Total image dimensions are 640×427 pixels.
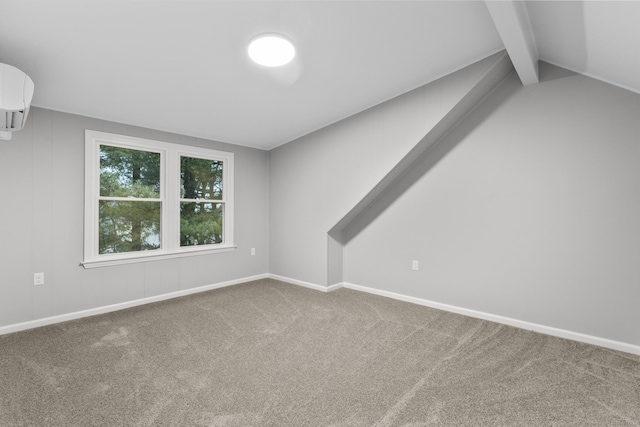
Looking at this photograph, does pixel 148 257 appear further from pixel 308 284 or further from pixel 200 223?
pixel 308 284

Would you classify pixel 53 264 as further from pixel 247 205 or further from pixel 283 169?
pixel 283 169

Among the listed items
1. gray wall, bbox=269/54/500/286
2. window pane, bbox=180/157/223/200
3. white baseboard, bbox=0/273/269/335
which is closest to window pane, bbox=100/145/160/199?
window pane, bbox=180/157/223/200

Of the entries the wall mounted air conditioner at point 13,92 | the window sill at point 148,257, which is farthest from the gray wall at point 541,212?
the wall mounted air conditioner at point 13,92

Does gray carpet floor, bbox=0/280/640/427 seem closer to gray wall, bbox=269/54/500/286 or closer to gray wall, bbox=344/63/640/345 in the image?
gray wall, bbox=344/63/640/345

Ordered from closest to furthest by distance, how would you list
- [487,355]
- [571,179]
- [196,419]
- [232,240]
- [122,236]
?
[196,419], [487,355], [571,179], [122,236], [232,240]

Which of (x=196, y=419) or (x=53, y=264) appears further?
(x=53, y=264)

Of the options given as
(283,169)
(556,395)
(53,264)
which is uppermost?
(283,169)


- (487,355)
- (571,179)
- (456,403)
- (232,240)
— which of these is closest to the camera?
(456,403)

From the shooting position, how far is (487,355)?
2379mm

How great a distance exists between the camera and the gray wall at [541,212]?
98.6 inches

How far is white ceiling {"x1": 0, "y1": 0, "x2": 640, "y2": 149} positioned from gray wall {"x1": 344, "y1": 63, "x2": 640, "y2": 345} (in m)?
0.36

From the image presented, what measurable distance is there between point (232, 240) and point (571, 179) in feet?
12.9

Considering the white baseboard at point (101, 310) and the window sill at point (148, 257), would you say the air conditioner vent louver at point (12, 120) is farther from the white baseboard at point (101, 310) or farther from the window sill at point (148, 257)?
the white baseboard at point (101, 310)

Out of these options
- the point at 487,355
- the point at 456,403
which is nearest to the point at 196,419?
the point at 456,403
